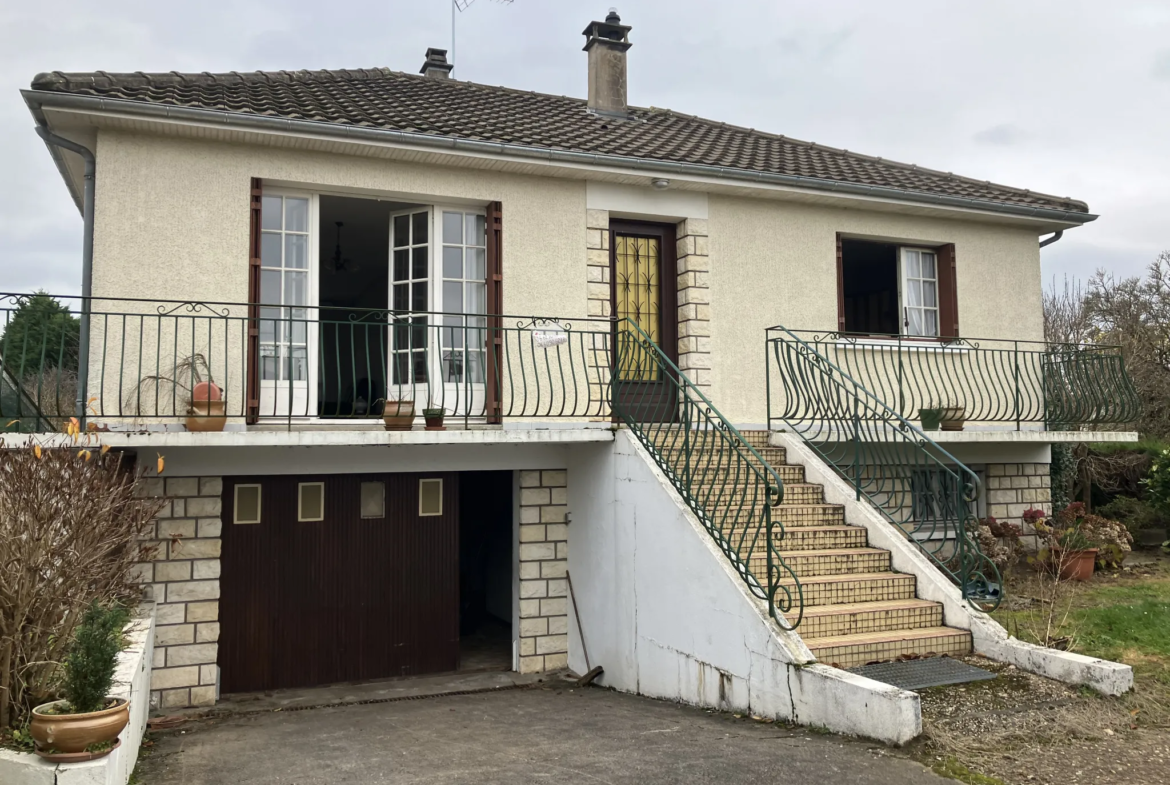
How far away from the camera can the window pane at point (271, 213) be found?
25.7 feet

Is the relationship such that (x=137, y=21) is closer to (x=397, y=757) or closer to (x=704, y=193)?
(x=704, y=193)

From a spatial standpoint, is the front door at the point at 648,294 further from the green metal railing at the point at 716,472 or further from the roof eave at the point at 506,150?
the roof eave at the point at 506,150

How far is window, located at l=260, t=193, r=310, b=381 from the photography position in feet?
25.5

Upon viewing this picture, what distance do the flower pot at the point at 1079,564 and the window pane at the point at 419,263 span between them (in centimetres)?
740

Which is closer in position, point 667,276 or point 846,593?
point 846,593

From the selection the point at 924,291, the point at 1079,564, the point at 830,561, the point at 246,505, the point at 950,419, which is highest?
the point at 924,291

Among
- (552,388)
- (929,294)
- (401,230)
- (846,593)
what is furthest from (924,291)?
(401,230)

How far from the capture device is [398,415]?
24.2ft

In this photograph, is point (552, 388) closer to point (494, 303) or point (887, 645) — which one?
point (494, 303)

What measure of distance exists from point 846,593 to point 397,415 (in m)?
3.87

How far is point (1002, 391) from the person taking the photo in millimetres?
10641

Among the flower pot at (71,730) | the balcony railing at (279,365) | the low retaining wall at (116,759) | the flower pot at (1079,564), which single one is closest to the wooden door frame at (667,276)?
the balcony railing at (279,365)

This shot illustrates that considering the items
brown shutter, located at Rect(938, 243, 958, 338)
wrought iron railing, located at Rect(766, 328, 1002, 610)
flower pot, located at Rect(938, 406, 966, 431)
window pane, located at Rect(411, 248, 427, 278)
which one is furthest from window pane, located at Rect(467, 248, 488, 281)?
brown shutter, located at Rect(938, 243, 958, 338)

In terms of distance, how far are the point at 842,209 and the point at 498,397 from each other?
4726 millimetres
